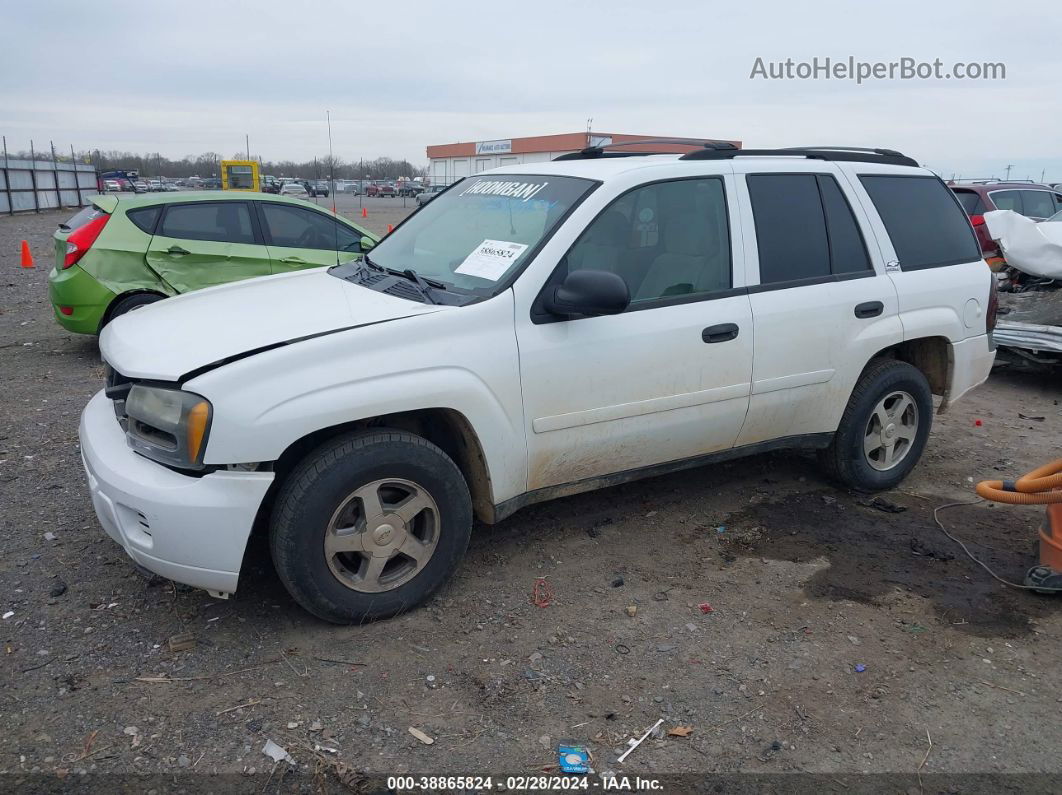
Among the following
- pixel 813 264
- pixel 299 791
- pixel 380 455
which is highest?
pixel 813 264

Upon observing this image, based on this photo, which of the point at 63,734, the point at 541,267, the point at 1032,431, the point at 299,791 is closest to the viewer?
the point at 299,791

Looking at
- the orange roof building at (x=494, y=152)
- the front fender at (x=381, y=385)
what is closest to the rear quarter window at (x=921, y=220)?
the front fender at (x=381, y=385)

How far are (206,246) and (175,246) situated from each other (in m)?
0.28

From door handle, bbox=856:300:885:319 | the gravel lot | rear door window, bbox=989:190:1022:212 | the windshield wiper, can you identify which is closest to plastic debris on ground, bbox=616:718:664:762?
the gravel lot

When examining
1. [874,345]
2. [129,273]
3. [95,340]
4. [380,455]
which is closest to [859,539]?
Answer: [874,345]

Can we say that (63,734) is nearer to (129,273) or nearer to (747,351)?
(747,351)

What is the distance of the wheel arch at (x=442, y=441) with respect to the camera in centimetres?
336

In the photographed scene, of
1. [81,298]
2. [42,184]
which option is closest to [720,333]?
[81,298]

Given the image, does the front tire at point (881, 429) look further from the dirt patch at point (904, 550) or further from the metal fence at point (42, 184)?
the metal fence at point (42, 184)

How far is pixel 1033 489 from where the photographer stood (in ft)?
12.2

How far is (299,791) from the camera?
260cm

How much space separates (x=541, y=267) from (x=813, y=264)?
65.8 inches

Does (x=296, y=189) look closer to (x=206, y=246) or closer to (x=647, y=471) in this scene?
(x=206, y=246)

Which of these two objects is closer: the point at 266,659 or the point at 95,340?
the point at 266,659
